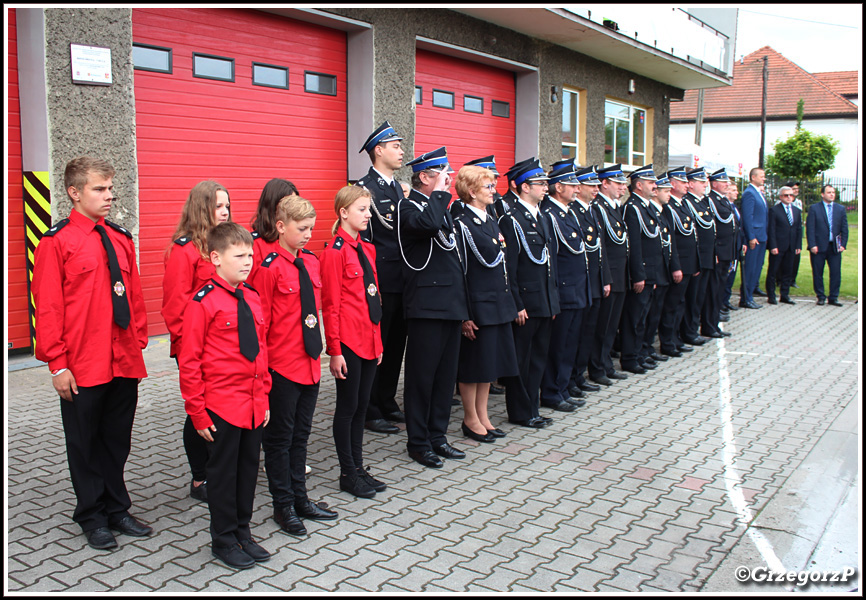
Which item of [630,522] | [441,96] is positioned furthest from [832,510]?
[441,96]

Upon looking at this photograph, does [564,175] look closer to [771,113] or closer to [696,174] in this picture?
[696,174]

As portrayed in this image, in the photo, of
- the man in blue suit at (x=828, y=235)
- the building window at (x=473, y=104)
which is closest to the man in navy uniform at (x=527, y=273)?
the building window at (x=473, y=104)

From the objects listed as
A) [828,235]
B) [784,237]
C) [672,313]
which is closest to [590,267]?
[672,313]

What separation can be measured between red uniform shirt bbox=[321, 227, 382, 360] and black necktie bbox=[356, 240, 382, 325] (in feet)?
0.08

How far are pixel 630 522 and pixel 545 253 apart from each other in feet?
8.31

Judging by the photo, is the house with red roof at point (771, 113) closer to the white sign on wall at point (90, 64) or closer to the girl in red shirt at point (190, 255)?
the white sign on wall at point (90, 64)

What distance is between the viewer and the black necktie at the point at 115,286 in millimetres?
3893

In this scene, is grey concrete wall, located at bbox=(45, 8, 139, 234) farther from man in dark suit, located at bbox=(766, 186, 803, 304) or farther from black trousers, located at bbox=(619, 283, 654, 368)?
man in dark suit, located at bbox=(766, 186, 803, 304)

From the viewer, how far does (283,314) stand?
13.4ft

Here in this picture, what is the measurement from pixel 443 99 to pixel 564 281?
20.3 ft

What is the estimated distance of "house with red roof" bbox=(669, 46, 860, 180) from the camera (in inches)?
1874

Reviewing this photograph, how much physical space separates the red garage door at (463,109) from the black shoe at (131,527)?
8227 millimetres

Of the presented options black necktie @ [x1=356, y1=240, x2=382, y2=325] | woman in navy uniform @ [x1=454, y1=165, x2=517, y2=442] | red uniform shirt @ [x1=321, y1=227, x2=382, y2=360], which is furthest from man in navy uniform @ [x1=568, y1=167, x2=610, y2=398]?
red uniform shirt @ [x1=321, y1=227, x2=382, y2=360]

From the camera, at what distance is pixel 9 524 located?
13.4 feet
